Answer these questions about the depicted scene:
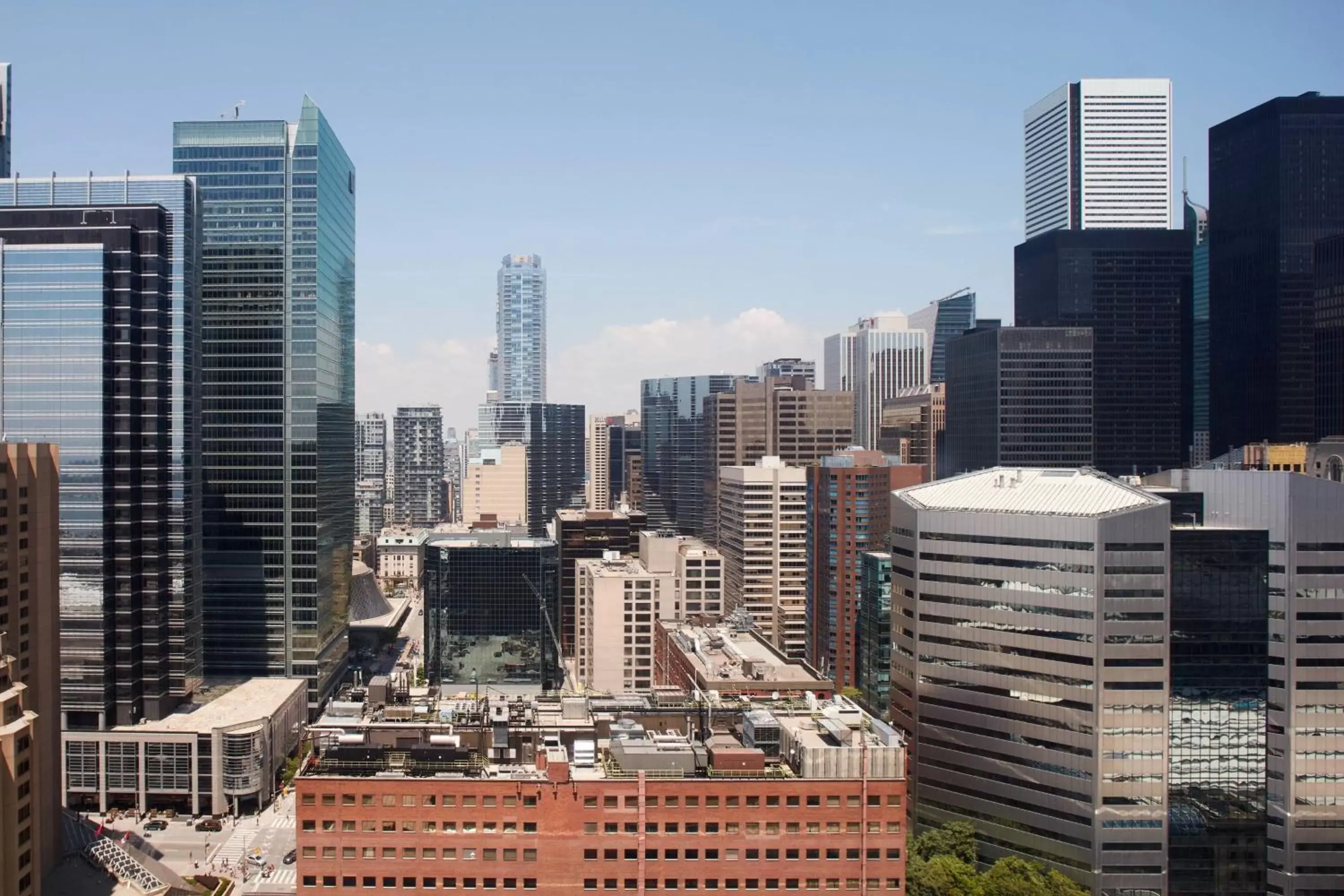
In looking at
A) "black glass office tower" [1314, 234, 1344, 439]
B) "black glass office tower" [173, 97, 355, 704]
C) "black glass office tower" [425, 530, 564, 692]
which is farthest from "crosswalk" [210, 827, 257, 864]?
"black glass office tower" [1314, 234, 1344, 439]

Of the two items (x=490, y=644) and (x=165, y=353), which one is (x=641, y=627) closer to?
(x=490, y=644)

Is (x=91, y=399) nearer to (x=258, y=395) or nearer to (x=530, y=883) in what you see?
(x=258, y=395)

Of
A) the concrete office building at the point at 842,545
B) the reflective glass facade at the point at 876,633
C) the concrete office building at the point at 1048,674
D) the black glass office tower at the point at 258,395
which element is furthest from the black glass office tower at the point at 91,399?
the concrete office building at the point at 842,545

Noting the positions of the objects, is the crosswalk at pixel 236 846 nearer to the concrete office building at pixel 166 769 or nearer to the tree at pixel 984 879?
the concrete office building at pixel 166 769

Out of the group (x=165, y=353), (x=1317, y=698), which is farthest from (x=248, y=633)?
(x=1317, y=698)

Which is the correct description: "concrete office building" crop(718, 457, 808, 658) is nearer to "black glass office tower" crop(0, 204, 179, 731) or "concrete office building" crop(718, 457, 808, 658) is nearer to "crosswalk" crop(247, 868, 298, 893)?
"black glass office tower" crop(0, 204, 179, 731)

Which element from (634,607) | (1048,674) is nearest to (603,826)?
(1048,674)
